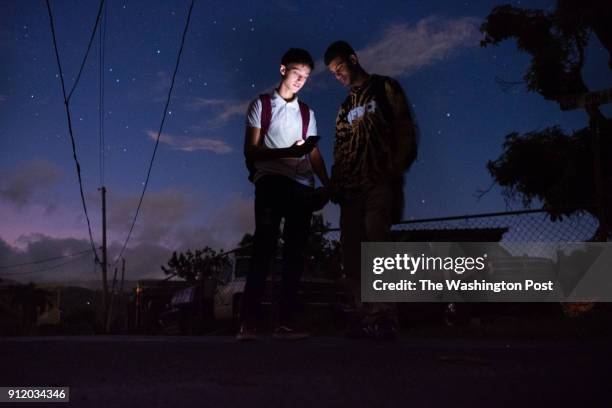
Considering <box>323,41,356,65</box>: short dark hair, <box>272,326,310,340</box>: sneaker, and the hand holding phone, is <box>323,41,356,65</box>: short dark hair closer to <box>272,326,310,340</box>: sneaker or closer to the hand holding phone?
the hand holding phone

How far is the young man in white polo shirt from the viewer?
13.1 feet

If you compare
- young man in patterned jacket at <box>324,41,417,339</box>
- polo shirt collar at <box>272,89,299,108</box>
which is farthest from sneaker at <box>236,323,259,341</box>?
polo shirt collar at <box>272,89,299,108</box>

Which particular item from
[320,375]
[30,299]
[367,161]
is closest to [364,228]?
[367,161]

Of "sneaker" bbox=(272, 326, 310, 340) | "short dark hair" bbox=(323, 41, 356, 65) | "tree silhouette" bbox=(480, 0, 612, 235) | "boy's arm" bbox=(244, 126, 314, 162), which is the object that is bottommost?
"sneaker" bbox=(272, 326, 310, 340)

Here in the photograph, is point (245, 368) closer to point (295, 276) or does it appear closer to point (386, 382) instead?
point (386, 382)

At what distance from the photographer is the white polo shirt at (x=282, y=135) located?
408cm

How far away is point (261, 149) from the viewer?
156 inches

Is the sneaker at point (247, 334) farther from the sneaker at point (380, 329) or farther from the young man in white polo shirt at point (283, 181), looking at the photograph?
the sneaker at point (380, 329)

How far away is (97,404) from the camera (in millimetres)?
2021

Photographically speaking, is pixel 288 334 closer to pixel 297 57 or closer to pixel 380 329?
pixel 380 329

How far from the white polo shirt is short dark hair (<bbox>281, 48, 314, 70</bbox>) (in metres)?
0.25

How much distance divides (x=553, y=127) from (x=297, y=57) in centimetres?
999

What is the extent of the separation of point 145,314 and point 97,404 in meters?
21.8

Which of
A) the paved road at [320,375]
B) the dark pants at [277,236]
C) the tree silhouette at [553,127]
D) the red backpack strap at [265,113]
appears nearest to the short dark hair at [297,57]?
the red backpack strap at [265,113]
